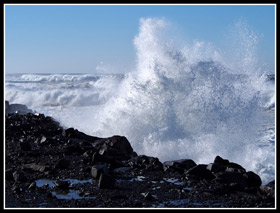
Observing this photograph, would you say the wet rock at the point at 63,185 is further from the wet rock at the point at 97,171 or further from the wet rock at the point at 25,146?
the wet rock at the point at 25,146

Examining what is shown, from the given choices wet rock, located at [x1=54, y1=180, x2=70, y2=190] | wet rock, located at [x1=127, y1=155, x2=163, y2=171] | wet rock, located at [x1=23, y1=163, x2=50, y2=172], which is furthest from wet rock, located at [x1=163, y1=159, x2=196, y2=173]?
wet rock, located at [x1=23, y1=163, x2=50, y2=172]

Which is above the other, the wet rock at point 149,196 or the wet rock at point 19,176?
the wet rock at point 19,176

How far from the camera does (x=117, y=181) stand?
24.8ft

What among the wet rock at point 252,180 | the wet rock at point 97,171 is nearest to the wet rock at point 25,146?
the wet rock at point 97,171

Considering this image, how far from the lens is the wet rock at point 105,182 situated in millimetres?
7105

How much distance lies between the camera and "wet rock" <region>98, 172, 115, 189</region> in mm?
7105

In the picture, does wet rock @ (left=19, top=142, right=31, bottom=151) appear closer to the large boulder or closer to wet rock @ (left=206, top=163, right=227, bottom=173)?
the large boulder

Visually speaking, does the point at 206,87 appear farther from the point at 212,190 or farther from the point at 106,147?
the point at 212,190

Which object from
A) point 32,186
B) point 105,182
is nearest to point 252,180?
point 105,182

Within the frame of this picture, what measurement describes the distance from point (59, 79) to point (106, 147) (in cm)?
4351

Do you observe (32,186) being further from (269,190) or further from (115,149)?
(269,190)

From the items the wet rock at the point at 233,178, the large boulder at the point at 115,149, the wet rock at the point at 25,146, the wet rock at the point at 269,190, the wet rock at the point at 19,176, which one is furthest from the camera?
the wet rock at the point at 25,146

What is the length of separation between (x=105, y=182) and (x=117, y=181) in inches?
18.2

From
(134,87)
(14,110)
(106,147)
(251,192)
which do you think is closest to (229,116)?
(134,87)
